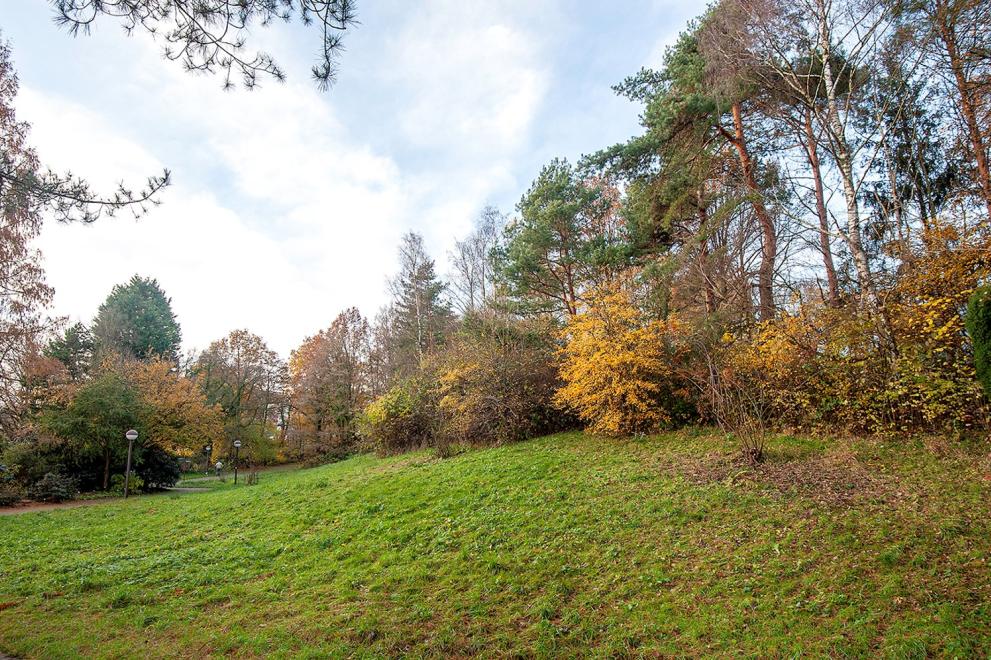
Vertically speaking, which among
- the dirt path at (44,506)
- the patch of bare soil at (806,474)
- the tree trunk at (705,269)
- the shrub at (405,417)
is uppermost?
the tree trunk at (705,269)

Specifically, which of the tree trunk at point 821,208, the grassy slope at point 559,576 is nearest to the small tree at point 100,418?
the grassy slope at point 559,576

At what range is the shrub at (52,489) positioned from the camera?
14.3m

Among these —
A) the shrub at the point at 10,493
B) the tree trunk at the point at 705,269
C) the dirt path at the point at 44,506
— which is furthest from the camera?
the shrub at the point at 10,493

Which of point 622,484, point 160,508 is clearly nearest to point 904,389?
point 622,484

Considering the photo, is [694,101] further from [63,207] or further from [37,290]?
[37,290]

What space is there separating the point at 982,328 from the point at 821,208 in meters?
5.51

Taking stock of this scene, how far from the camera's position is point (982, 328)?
16.9 feet

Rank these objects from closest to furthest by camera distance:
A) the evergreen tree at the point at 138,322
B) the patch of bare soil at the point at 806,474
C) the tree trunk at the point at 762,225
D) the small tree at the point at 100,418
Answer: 1. the patch of bare soil at the point at 806,474
2. the tree trunk at the point at 762,225
3. the small tree at the point at 100,418
4. the evergreen tree at the point at 138,322

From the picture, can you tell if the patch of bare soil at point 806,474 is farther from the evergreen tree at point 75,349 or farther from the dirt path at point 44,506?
the evergreen tree at point 75,349

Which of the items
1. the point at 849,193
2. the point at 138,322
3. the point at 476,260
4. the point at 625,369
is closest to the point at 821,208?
the point at 849,193

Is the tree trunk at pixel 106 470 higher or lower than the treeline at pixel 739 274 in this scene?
lower

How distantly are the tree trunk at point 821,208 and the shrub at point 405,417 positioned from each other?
13.3 metres

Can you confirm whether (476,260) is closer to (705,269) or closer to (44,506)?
(705,269)

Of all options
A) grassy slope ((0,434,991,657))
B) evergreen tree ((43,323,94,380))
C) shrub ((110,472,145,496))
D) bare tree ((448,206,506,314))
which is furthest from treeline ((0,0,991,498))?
evergreen tree ((43,323,94,380))
